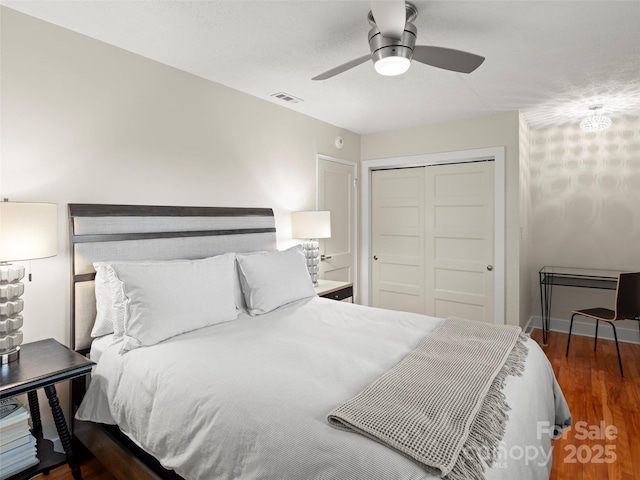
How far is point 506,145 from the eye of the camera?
12.4 feet

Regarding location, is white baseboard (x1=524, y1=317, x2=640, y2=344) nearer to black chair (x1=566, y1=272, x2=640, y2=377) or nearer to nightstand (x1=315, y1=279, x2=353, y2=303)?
black chair (x1=566, y1=272, x2=640, y2=377)

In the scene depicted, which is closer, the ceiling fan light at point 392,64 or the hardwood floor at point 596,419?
the ceiling fan light at point 392,64

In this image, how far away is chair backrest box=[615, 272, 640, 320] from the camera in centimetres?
327

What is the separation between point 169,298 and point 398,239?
316cm

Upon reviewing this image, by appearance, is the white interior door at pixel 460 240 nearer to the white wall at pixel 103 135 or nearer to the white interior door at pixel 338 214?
the white interior door at pixel 338 214

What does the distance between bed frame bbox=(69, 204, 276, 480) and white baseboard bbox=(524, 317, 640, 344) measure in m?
3.65

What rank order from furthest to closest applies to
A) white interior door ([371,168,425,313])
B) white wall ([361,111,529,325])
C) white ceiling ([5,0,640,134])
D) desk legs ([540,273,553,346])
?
white interior door ([371,168,425,313])
desk legs ([540,273,553,346])
white wall ([361,111,529,325])
white ceiling ([5,0,640,134])

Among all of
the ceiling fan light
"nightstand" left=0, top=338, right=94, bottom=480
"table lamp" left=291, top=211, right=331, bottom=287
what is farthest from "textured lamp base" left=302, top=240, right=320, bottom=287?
"nightstand" left=0, top=338, right=94, bottom=480

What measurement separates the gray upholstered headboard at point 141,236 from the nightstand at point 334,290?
680 mm

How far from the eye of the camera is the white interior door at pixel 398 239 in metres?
4.43

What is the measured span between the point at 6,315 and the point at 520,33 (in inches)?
121

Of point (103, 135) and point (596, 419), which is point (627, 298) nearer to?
point (596, 419)

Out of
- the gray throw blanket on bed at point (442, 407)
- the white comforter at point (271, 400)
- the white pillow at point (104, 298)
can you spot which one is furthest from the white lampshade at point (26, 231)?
the gray throw blanket on bed at point (442, 407)

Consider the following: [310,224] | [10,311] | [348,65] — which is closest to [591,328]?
[310,224]
